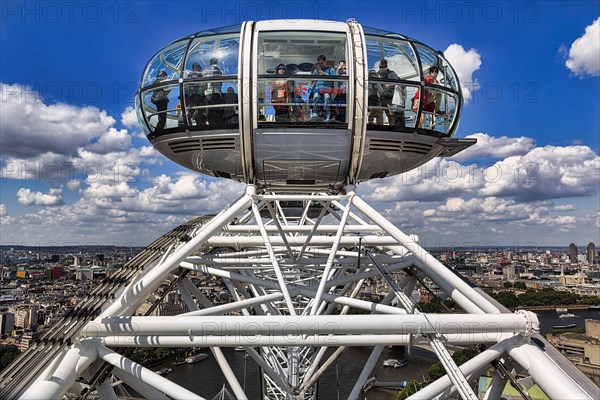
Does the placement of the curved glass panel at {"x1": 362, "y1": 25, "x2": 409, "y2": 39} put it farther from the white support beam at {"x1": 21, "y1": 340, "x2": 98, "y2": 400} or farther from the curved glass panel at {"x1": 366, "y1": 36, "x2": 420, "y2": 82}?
the white support beam at {"x1": 21, "y1": 340, "x2": 98, "y2": 400}

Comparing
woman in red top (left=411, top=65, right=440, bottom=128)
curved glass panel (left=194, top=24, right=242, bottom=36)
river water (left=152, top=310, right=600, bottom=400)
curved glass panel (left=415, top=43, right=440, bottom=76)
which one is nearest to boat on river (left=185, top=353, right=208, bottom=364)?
river water (left=152, top=310, right=600, bottom=400)

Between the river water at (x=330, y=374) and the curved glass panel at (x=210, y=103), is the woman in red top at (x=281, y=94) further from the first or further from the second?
the river water at (x=330, y=374)

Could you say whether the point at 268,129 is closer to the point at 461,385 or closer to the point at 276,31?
A: the point at 276,31

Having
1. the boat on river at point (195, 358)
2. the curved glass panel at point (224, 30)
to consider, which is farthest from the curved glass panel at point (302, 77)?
the boat on river at point (195, 358)

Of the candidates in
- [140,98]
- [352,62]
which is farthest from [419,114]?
[140,98]

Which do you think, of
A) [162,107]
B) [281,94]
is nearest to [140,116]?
[162,107]

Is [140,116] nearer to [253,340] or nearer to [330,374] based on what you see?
[253,340]
